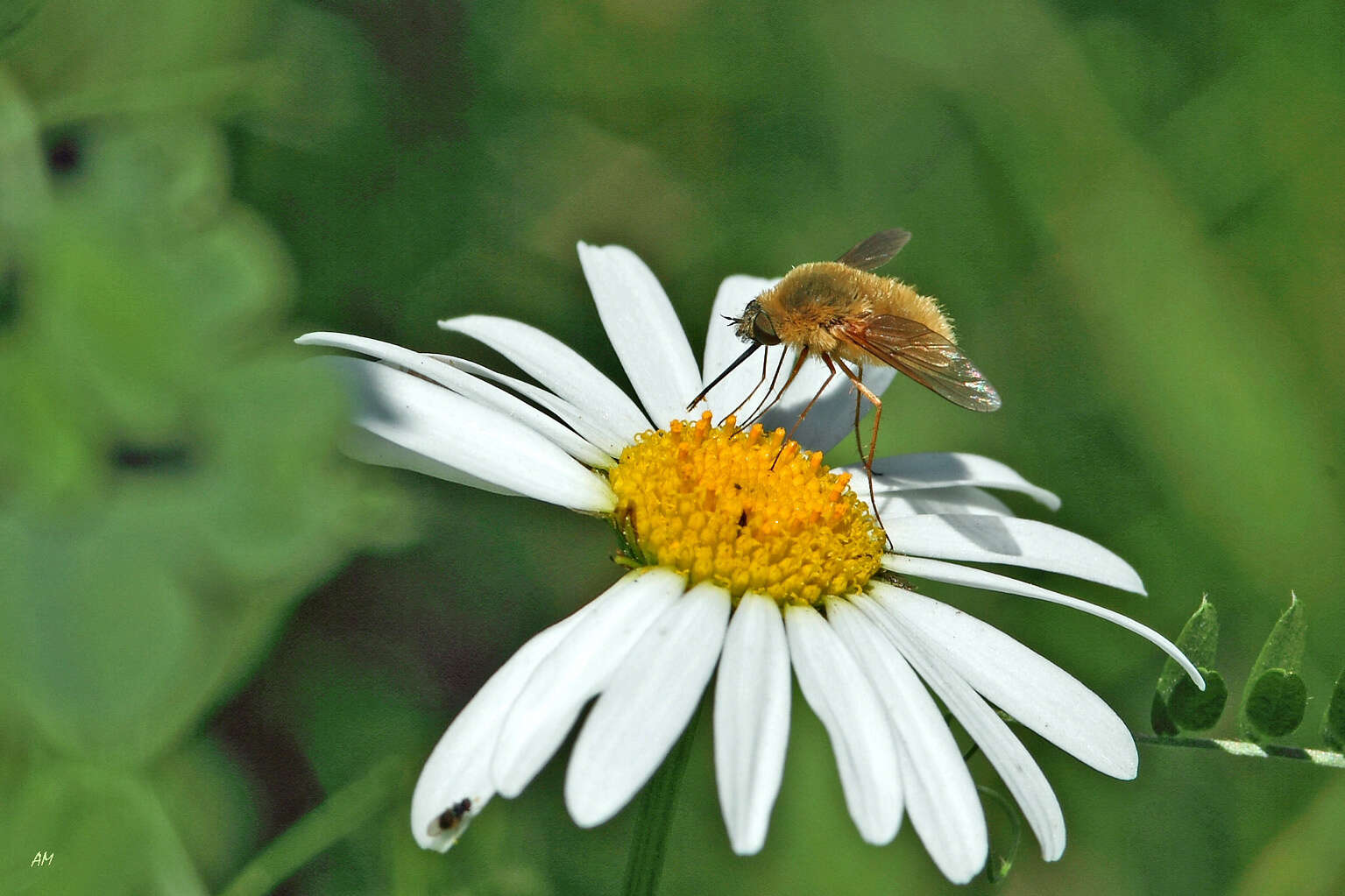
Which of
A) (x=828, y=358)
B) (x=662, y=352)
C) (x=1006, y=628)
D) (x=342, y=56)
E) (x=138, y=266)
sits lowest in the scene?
(x=1006, y=628)

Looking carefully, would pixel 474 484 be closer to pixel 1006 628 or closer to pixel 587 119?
pixel 1006 628

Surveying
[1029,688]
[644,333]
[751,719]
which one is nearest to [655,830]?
[751,719]

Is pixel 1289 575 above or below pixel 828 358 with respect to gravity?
below

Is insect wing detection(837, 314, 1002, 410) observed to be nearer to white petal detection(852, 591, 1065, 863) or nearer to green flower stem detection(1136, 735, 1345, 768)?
white petal detection(852, 591, 1065, 863)

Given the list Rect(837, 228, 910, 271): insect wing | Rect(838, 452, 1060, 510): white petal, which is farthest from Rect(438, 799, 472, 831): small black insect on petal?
Rect(837, 228, 910, 271): insect wing

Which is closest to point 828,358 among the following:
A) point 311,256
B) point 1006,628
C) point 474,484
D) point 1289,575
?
point 474,484

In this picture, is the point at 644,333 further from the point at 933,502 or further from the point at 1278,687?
the point at 1278,687

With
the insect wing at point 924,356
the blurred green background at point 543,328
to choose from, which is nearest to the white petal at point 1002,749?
the insect wing at point 924,356
